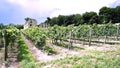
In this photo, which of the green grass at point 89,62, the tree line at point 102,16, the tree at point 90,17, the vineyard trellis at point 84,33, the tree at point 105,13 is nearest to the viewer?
the green grass at point 89,62

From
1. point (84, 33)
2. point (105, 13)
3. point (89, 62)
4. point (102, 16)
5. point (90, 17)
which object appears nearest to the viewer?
point (89, 62)

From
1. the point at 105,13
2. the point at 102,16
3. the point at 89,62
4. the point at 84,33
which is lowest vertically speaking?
the point at 89,62

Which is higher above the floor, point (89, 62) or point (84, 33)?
point (84, 33)

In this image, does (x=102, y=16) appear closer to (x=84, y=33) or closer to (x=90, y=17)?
→ (x=90, y=17)

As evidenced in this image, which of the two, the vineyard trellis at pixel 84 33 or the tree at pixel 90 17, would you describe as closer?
the vineyard trellis at pixel 84 33

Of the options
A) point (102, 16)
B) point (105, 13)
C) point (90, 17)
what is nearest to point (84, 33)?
point (105, 13)

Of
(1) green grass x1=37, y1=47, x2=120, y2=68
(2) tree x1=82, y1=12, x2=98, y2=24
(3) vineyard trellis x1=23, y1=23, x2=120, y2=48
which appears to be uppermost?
(2) tree x1=82, y1=12, x2=98, y2=24

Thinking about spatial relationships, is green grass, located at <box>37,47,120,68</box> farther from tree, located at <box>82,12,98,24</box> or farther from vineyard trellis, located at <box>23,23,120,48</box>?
tree, located at <box>82,12,98,24</box>

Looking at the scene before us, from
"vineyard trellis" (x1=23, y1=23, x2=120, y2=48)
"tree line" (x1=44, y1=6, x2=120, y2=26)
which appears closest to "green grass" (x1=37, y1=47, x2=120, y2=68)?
"vineyard trellis" (x1=23, y1=23, x2=120, y2=48)

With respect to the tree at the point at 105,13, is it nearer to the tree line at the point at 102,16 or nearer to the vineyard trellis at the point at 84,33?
the tree line at the point at 102,16

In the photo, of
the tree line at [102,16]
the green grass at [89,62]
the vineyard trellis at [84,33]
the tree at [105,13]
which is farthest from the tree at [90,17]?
the green grass at [89,62]

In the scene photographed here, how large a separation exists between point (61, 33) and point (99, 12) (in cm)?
4920

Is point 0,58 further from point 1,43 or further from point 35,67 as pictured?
point 1,43

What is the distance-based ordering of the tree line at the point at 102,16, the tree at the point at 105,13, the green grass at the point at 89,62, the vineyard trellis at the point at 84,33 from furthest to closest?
the tree at the point at 105,13
the tree line at the point at 102,16
the vineyard trellis at the point at 84,33
the green grass at the point at 89,62
